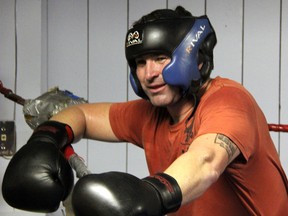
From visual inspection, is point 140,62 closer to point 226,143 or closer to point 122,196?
point 226,143

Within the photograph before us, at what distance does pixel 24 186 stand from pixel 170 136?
1.67 feet

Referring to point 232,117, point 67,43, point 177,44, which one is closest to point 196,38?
point 177,44

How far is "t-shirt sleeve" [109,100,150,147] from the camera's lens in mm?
1584

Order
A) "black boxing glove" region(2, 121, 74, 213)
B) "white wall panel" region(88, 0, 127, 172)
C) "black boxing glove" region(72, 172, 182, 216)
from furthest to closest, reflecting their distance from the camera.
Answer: "white wall panel" region(88, 0, 127, 172), "black boxing glove" region(2, 121, 74, 213), "black boxing glove" region(72, 172, 182, 216)

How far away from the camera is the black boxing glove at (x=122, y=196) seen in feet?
2.45

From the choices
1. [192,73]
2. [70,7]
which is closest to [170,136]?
[192,73]

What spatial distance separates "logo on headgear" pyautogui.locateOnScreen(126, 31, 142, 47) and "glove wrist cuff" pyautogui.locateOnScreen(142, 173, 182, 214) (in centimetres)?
48

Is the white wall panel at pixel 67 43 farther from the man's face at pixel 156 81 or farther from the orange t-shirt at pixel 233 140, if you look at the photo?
the man's face at pixel 156 81

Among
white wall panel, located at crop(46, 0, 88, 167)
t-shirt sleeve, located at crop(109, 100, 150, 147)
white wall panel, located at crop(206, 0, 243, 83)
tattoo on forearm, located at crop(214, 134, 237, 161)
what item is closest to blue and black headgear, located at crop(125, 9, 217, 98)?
tattoo on forearm, located at crop(214, 134, 237, 161)

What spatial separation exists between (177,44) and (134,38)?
129 millimetres

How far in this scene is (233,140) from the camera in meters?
0.97

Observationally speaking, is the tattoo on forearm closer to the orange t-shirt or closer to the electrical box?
the orange t-shirt

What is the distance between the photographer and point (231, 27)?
230 cm

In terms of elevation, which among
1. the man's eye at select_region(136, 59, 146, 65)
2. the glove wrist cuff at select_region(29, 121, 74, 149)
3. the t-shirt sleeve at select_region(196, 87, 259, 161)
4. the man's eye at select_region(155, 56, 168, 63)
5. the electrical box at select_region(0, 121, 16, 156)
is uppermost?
the man's eye at select_region(155, 56, 168, 63)
